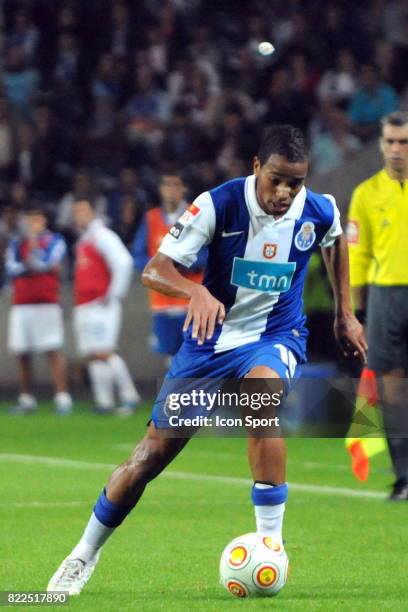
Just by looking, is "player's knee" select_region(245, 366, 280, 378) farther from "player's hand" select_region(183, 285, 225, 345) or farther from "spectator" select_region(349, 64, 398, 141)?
"spectator" select_region(349, 64, 398, 141)

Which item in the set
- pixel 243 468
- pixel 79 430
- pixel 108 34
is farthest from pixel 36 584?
pixel 108 34

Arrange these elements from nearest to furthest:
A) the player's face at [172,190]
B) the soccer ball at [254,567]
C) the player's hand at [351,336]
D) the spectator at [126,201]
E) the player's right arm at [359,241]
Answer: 1. the soccer ball at [254,567]
2. the player's hand at [351,336]
3. the player's right arm at [359,241]
4. the player's face at [172,190]
5. the spectator at [126,201]

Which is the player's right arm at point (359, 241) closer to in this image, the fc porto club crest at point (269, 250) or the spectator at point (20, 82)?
the fc porto club crest at point (269, 250)

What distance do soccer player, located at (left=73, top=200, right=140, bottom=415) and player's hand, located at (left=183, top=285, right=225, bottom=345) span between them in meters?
10.1

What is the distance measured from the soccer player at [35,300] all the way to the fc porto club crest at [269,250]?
1006cm

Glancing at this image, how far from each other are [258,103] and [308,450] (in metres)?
8.38

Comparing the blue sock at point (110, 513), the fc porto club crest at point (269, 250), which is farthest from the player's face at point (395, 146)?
the blue sock at point (110, 513)

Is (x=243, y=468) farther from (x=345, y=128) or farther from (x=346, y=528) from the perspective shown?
(x=345, y=128)

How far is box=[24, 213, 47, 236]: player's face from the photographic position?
16.8m

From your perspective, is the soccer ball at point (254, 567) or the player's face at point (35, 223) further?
the player's face at point (35, 223)

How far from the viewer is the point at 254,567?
21.2 ft

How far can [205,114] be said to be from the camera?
20.3 metres

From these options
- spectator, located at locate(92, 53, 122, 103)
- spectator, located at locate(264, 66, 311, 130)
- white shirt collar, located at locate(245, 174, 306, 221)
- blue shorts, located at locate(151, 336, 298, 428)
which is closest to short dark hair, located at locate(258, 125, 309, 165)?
white shirt collar, located at locate(245, 174, 306, 221)

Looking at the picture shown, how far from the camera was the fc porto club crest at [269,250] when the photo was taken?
677cm
